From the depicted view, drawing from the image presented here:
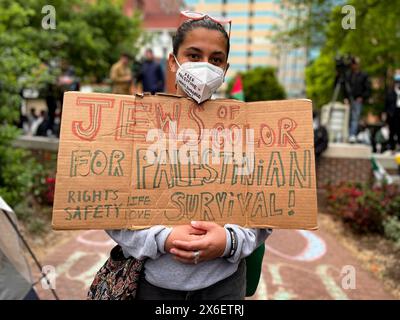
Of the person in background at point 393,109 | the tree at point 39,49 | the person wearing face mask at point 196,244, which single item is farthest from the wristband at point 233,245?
the person in background at point 393,109

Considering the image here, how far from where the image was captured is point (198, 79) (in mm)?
Result: 1614

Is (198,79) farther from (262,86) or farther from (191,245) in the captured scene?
(262,86)

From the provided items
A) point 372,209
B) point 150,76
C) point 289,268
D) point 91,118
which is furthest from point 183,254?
point 150,76

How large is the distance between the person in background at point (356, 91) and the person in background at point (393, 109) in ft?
1.60

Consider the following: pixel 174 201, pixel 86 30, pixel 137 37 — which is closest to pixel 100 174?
pixel 174 201

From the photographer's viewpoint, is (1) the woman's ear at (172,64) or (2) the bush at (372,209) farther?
(2) the bush at (372,209)

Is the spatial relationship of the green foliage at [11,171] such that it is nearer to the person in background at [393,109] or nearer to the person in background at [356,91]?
the person in background at [356,91]

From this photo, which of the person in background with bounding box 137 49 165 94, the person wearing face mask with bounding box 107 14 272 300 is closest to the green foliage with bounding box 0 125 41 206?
the person wearing face mask with bounding box 107 14 272 300

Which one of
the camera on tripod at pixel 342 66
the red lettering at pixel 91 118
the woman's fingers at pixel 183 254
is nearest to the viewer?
the woman's fingers at pixel 183 254

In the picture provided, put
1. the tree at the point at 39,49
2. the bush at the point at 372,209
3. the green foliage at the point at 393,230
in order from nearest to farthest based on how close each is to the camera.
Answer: the tree at the point at 39,49
the green foliage at the point at 393,230
the bush at the point at 372,209

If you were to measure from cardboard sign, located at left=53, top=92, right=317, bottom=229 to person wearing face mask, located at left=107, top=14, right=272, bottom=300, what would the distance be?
0.06m

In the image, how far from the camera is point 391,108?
9141 mm

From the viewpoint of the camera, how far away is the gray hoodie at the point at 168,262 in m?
1.52
